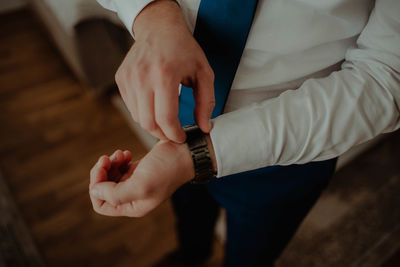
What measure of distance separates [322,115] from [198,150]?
0.73 ft

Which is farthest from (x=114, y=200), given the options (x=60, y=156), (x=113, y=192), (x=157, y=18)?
(x=60, y=156)

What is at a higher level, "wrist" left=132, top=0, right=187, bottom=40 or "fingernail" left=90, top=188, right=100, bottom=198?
"wrist" left=132, top=0, right=187, bottom=40

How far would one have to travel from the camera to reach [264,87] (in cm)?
61

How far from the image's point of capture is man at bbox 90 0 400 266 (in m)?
0.44

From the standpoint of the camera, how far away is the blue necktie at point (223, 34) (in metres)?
0.53

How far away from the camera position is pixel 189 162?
0.51 m

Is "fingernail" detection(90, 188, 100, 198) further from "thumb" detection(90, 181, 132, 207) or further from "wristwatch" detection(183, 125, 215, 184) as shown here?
"wristwatch" detection(183, 125, 215, 184)

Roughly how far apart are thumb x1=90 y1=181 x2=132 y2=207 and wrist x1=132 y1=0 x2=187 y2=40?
9.8 inches

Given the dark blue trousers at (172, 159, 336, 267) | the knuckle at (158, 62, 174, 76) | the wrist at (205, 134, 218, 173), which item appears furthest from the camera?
the dark blue trousers at (172, 159, 336, 267)

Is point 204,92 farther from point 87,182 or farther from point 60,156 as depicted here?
point 60,156

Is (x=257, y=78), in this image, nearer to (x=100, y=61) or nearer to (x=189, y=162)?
(x=189, y=162)

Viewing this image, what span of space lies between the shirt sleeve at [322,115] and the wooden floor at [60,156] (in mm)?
1014

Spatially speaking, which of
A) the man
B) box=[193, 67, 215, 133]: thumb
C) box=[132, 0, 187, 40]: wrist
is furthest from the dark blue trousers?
box=[132, 0, 187, 40]: wrist

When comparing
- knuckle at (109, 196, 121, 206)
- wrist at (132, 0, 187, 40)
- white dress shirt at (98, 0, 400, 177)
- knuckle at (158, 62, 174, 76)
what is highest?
wrist at (132, 0, 187, 40)
